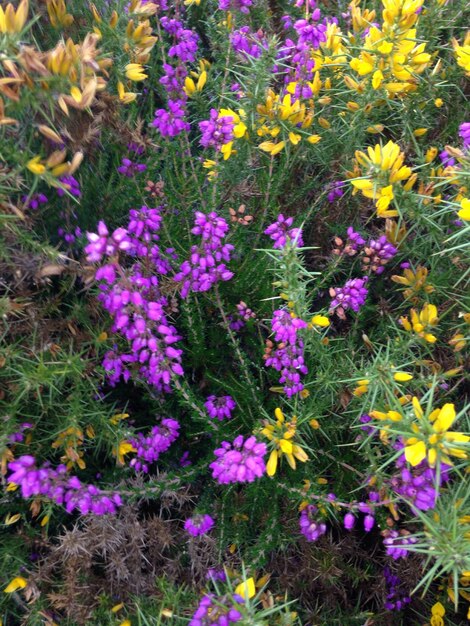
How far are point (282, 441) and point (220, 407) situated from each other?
18.9 inches

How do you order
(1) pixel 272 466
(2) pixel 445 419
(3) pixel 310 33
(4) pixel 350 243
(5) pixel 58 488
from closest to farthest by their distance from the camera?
(2) pixel 445 419
(1) pixel 272 466
(5) pixel 58 488
(4) pixel 350 243
(3) pixel 310 33

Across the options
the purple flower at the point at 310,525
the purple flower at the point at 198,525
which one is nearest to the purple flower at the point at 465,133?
the purple flower at the point at 310,525

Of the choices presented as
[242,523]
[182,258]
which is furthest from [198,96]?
[242,523]

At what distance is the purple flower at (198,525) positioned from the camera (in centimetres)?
179

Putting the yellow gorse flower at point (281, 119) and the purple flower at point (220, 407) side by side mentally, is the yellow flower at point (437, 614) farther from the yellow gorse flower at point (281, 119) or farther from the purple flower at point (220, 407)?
the yellow gorse flower at point (281, 119)

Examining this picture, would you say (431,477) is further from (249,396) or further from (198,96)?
(198,96)

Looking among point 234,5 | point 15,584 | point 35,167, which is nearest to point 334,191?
point 234,5

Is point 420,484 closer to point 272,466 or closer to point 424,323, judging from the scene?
point 272,466

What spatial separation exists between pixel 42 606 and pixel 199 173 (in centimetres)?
167

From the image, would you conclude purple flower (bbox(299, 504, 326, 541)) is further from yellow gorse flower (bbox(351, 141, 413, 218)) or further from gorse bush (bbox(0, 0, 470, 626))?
yellow gorse flower (bbox(351, 141, 413, 218))

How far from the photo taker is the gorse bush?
4.93ft

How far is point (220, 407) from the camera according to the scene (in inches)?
77.1

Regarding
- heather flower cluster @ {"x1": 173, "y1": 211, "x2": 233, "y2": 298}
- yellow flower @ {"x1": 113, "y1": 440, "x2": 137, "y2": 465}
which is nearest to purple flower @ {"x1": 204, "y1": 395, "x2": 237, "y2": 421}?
yellow flower @ {"x1": 113, "y1": 440, "x2": 137, "y2": 465}

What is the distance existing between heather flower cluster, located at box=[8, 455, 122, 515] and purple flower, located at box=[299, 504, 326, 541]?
0.58 m
